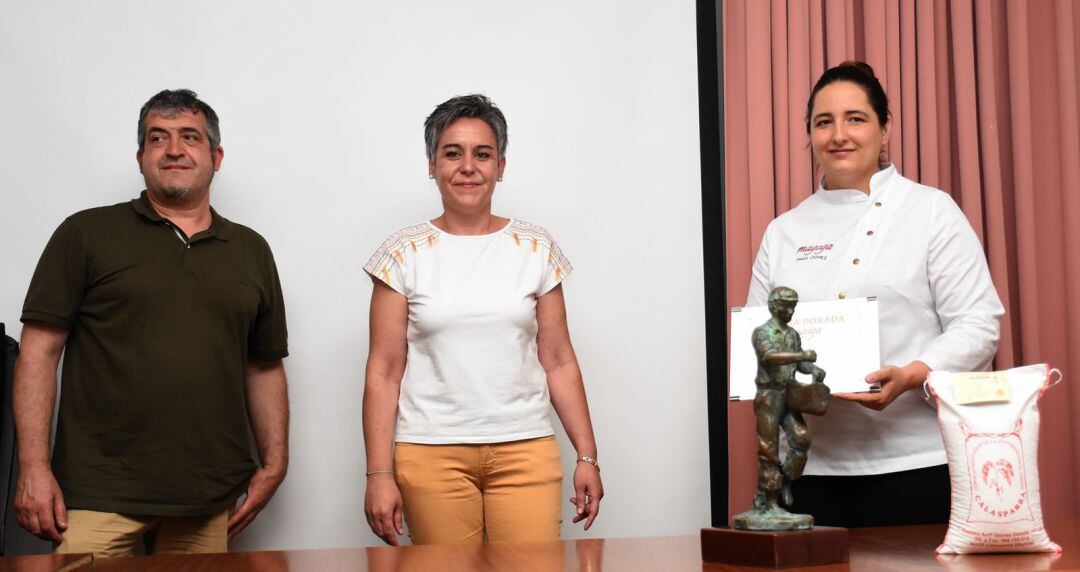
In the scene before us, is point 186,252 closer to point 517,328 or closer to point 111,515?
point 111,515

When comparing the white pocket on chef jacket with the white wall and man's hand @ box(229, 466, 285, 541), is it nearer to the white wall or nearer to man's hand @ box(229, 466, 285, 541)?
the white wall

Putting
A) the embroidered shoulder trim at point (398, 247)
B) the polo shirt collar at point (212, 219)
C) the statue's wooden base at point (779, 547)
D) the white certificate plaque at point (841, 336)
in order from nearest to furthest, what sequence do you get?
the statue's wooden base at point (779, 547), the white certificate plaque at point (841, 336), the embroidered shoulder trim at point (398, 247), the polo shirt collar at point (212, 219)

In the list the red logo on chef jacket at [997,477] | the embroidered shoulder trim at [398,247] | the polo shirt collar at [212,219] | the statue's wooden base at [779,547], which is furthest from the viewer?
the polo shirt collar at [212,219]

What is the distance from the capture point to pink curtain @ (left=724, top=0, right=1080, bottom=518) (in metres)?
3.02

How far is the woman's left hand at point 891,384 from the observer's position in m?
1.96

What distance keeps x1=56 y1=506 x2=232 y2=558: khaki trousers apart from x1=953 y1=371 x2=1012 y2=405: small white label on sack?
171 cm

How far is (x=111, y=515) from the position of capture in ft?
7.82


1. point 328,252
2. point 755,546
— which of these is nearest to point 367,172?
point 328,252

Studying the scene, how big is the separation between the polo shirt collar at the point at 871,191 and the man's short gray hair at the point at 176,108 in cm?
160

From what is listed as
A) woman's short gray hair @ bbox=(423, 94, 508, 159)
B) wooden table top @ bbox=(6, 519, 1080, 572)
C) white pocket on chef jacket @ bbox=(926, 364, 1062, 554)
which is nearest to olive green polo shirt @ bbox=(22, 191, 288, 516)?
woman's short gray hair @ bbox=(423, 94, 508, 159)

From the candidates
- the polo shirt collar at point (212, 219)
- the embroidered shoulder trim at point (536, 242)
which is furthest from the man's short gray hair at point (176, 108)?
the embroidered shoulder trim at point (536, 242)

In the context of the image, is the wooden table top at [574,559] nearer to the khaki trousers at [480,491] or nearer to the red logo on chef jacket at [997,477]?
the red logo on chef jacket at [997,477]

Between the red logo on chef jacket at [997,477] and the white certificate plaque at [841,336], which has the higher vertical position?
the white certificate plaque at [841,336]

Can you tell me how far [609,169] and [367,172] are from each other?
75 cm
